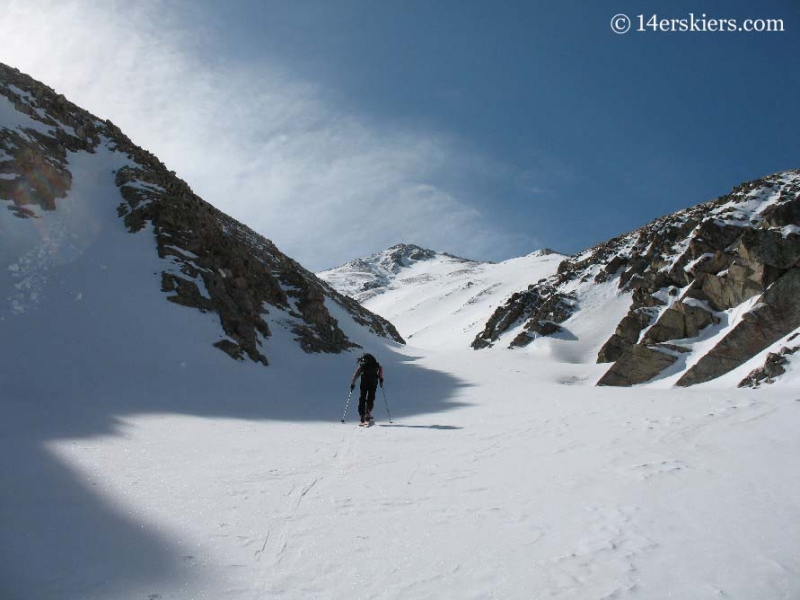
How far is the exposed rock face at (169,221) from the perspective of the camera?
70.3ft

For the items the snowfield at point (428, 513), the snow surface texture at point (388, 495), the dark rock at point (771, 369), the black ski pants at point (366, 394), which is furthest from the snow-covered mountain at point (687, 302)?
the black ski pants at point (366, 394)

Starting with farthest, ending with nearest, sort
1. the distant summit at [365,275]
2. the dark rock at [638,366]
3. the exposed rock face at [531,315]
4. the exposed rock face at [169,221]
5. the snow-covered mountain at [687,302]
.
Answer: the distant summit at [365,275] < the exposed rock face at [531,315] < the dark rock at [638,366] < the exposed rock face at [169,221] < the snow-covered mountain at [687,302]

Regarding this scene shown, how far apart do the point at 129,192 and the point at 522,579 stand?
28403 mm

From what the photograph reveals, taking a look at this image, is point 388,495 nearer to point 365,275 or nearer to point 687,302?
point 687,302

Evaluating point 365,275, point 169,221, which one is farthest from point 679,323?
point 365,275

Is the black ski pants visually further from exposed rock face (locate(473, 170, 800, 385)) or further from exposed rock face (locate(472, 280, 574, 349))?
exposed rock face (locate(472, 280, 574, 349))

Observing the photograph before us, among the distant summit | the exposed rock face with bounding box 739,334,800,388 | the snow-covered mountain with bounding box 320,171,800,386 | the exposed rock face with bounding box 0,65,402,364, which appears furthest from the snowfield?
the distant summit

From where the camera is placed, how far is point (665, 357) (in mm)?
21812

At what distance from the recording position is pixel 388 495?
564 cm

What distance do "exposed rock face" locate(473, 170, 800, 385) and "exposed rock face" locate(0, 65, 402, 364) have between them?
17.5 m

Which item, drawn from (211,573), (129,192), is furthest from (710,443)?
(129,192)

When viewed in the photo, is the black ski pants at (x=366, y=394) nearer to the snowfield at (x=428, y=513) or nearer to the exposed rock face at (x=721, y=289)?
the snowfield at (x=428, y=513)

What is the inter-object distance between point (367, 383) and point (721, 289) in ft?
66.5

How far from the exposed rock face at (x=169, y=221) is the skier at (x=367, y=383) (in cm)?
883
